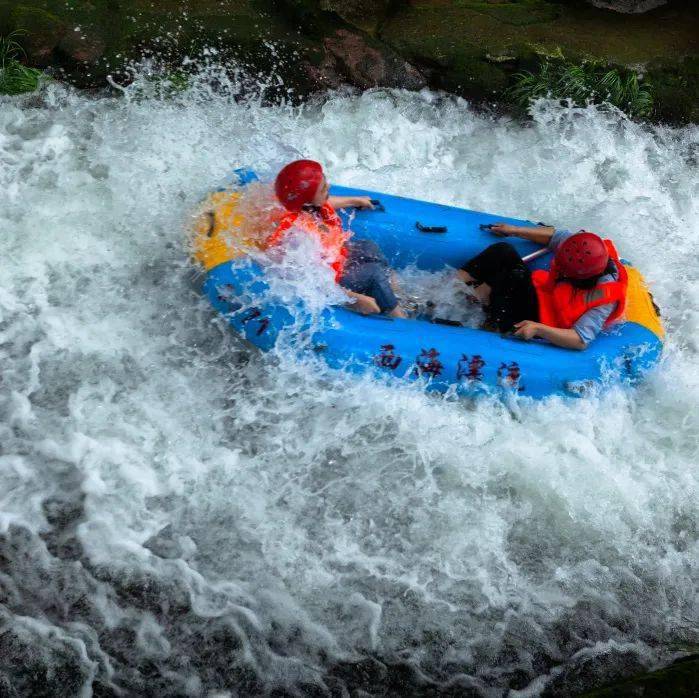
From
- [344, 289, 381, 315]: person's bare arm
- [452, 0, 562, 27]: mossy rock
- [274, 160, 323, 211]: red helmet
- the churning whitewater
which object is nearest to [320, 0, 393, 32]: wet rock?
[452, 0, 562, 27]: mossy rock

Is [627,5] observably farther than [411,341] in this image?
Yes

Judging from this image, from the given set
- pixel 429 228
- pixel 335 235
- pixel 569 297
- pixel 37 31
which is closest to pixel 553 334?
pixel 569 297

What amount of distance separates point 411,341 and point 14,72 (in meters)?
4.16

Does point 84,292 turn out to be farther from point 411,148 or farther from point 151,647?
point 411,148

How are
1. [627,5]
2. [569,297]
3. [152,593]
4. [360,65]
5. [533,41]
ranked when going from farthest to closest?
[627,5]
[533,41]
[360,65]
[569,297]
[152,593]

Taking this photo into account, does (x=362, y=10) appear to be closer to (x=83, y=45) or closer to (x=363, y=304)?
(x=83, y=45)

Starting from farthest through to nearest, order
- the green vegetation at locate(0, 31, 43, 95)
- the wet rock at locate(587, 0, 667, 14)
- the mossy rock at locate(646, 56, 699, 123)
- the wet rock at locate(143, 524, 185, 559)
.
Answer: the wet rock at locate(587, 0, 667, 14), the mossy rock at locate(646, 56, 699, 123), the green vegetation at locate(0, 31, 43, 95), the wet rock at locate(143, 524, 185, 559)

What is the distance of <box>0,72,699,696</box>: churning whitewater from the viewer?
12.5ft

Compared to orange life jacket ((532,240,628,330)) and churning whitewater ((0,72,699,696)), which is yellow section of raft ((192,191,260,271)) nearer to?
churning whitewater ((0,72,699,696))

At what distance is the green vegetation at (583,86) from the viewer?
272 inches

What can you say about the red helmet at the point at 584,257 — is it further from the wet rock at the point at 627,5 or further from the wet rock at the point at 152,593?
the wet rock at the point at 627,5

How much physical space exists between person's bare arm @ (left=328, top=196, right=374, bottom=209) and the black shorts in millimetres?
864

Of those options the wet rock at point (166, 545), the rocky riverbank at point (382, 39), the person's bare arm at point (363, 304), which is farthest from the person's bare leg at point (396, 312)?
the rocky riverbank at point (382, 39)

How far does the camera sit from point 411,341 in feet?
15.0
